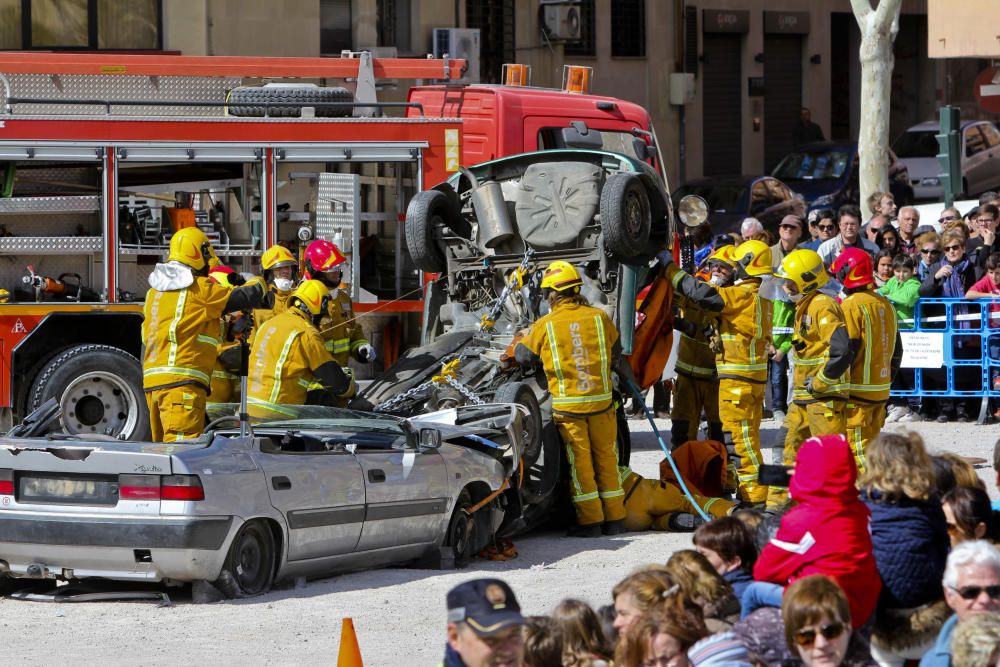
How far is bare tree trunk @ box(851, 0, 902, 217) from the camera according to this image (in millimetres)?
22109

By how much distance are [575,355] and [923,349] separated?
6.03 metres

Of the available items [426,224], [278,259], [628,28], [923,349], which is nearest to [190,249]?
[278,259]

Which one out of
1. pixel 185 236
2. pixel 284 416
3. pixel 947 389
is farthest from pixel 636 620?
pixel 947 389

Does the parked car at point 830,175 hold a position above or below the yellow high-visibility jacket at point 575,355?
above

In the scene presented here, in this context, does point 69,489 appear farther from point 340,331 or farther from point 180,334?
point 340,331

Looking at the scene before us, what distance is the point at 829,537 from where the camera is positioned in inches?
229

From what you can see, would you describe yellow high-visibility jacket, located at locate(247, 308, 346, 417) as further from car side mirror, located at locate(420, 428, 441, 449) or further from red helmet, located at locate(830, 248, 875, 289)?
red helmet, located at locate(830, 248, 875, 289)

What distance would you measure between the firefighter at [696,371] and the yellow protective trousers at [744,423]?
1.39ft

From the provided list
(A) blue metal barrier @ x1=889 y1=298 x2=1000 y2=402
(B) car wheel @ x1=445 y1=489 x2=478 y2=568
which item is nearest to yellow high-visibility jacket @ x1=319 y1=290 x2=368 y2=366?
(B) car wheel @ x1=445 y1=489 x2=478 y2=568

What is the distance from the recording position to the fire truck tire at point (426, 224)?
1167 cm

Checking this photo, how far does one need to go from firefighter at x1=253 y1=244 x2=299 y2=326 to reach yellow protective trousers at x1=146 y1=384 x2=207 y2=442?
0.97m

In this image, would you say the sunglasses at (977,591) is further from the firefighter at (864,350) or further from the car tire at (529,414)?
the firefighter at (864,350)

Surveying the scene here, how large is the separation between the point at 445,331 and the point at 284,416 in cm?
263

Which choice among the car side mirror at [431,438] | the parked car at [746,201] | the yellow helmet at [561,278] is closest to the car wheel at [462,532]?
the car side mirror at [431,438]
